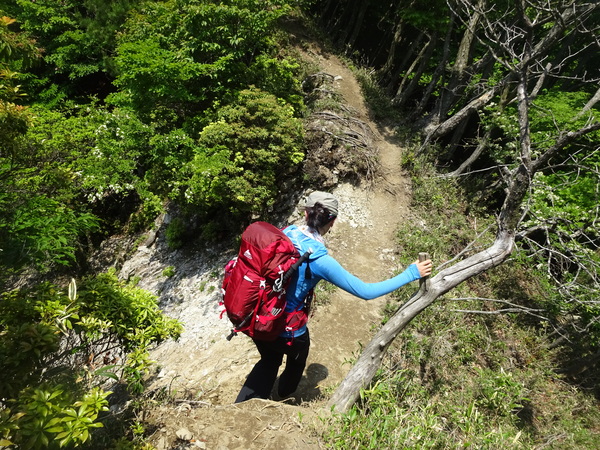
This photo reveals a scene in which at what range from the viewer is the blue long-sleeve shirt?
8.91 feet

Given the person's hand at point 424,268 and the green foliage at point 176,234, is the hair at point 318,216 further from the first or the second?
the green foliage at point 176,234

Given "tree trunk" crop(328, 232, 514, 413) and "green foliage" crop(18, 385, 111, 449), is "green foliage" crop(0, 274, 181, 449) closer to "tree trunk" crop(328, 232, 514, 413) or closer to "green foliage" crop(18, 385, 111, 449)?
"green foliage" crop(18, 385, 111, 449)

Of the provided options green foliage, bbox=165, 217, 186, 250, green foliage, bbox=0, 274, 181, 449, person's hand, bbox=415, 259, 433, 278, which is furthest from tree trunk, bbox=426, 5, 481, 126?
green foliage, bbox=0, 274, 181, 449

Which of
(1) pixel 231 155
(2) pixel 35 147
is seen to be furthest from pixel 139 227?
(1) pixel 231 155

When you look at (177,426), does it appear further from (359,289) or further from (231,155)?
(231,155)

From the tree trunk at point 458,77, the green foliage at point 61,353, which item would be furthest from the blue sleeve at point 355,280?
the tree trunk at point 458,77

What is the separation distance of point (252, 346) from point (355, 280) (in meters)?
3.08

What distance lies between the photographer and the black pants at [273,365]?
124 inches

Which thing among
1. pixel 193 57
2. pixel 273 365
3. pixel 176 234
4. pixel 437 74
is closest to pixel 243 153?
pixel 193 57

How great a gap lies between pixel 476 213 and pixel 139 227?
10.1 meters

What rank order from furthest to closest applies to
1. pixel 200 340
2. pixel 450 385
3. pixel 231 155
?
pixel 231 155 < pixel 200 340 < pixel 450 385

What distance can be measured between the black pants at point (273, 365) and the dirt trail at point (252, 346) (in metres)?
0.17

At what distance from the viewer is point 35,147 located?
7867 millimetres

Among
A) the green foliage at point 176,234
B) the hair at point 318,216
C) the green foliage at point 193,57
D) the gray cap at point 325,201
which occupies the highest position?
the gray cap at point 325,201
